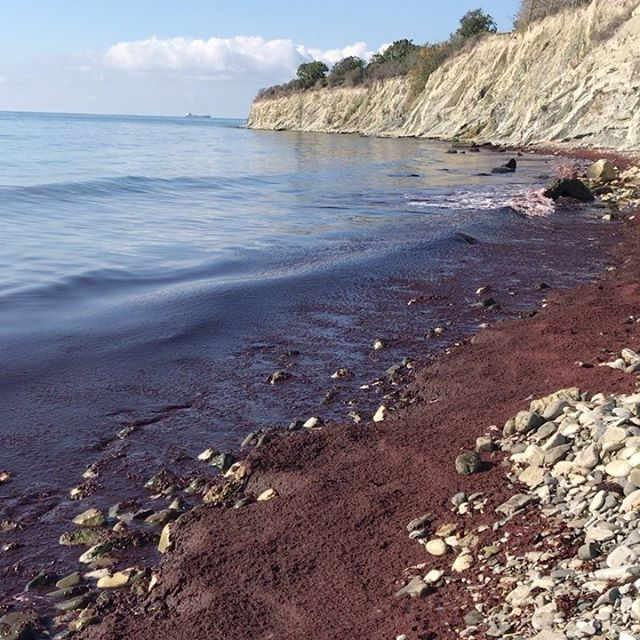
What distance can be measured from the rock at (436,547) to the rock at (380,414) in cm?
254

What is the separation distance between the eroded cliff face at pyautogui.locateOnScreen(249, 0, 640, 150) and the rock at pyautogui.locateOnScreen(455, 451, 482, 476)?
35175mm

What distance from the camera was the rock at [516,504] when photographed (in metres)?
4.20

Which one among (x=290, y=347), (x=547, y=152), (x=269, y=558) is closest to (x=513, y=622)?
(x=269, y=558)

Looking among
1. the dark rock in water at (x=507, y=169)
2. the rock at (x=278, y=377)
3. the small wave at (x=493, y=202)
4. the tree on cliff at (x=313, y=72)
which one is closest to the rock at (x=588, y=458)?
the rock at (x=278, y=377)

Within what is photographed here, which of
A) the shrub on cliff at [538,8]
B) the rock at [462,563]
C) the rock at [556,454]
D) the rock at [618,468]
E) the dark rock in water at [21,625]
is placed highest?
the shrub on cliff at [538,8]

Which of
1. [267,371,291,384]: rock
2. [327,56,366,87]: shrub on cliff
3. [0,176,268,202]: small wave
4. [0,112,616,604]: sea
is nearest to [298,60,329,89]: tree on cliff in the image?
[327,56,366,87]: shrub on cliff

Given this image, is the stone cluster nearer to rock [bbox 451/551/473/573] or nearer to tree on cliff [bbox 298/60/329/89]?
rock [bbox 451/551/473/573]

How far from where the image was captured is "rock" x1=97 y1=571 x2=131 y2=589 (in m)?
4.61

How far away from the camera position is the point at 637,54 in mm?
39062

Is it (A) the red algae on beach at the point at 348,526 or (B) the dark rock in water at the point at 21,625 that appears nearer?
(A) the red algae on beach at the point at 348,526

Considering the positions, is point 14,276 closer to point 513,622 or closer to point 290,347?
point 290,347

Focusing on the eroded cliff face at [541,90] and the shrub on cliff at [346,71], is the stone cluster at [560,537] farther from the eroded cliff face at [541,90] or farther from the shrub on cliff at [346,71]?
the shrub on cliff at [346,71]

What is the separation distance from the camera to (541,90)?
5000cm

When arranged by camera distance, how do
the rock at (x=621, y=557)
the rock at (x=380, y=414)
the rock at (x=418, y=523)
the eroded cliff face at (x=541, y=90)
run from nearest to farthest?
1. the rock at (x=621, y=557)
2. the rock at (x=418, y=523)
3. the rock at (x=380, y=414)
4. the eroded cliff face at (x=541, y=90)
